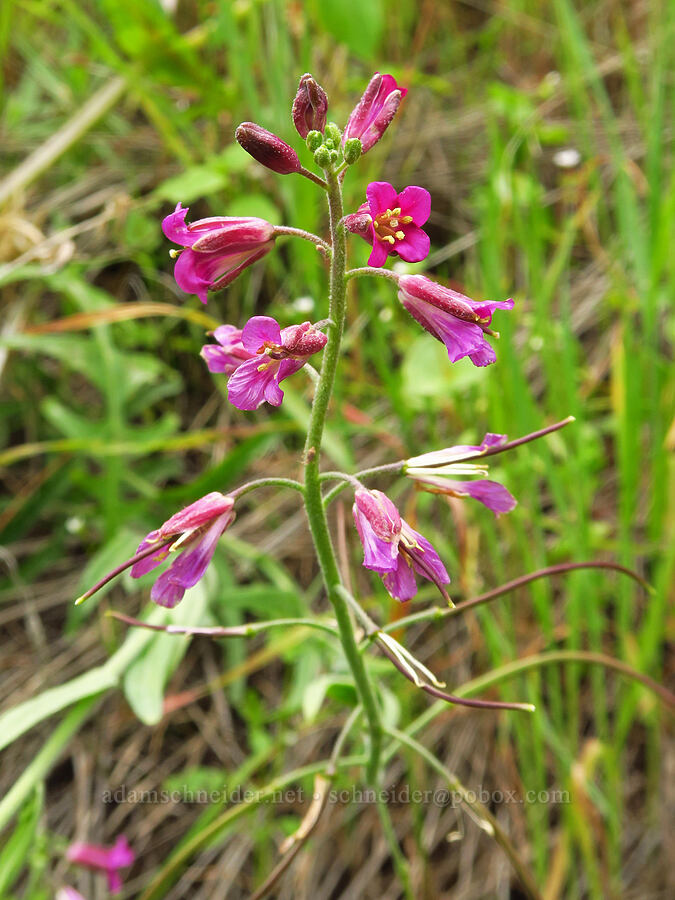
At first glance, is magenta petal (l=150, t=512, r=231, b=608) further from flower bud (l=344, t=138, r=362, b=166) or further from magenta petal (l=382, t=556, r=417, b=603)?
flower bud (l=344, t=138, r=362, b=166)

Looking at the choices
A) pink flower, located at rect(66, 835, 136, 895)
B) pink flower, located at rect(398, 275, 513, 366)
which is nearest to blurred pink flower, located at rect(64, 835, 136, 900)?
pink flower, located at rect(66, 835, 136, 895)

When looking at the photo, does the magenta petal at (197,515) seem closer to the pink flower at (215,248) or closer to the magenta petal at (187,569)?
the magenta petal at (187,569)

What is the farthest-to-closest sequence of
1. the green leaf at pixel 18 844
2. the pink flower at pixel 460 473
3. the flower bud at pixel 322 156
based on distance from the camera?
1. the green leaf at pixel 18 844
2. the pink flower at pixel 460 473
3. the flower bud at pixel 322 156

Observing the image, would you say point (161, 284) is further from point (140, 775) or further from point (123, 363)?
point (140, 775)

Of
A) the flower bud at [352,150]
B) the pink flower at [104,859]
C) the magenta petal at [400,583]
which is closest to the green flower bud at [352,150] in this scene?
the flower bud at [352,150]

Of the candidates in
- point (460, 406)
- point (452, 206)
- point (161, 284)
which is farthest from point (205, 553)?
point (452, 206)
